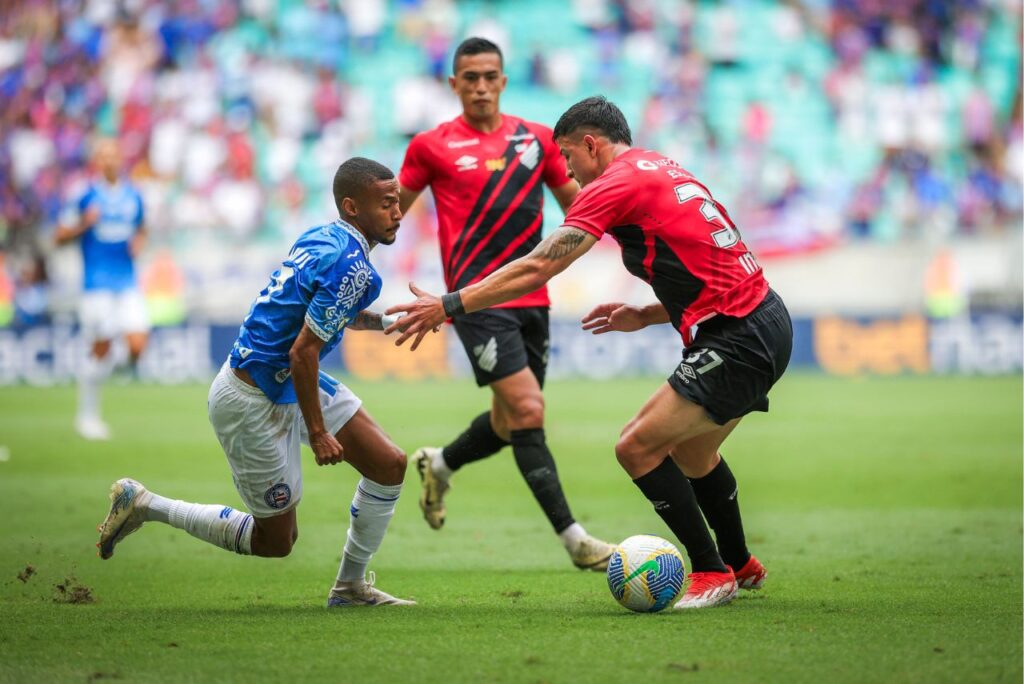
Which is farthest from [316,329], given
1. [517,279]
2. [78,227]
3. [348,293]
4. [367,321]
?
[78,227]

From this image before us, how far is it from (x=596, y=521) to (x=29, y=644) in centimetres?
486

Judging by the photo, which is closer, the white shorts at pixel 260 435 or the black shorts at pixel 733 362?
the black shorts at pixel 733 362

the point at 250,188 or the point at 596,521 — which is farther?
the point at 250,188

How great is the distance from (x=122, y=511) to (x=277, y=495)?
2.77 feet

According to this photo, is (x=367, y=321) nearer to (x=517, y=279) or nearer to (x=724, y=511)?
(x=517, y=279)

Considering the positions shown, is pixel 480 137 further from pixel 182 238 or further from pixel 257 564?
pixel 182 238

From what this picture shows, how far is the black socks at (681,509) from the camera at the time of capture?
611cm

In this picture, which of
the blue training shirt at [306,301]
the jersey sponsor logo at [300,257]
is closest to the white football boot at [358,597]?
the blue training shirt at [306,301]

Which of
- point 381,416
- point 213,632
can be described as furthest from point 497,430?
point 381,416

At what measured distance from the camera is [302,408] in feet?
19.0

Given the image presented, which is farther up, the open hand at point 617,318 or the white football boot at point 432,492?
the open hand at point 617,318

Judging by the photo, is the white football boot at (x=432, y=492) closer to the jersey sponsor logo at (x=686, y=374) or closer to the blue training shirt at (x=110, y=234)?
the jersey sponsor logo at (x=686, y=374)

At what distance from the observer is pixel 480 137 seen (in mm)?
8359

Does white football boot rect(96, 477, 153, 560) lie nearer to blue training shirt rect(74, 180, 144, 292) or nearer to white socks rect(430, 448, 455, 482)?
white socks rect(430, 448, 455, 482)
